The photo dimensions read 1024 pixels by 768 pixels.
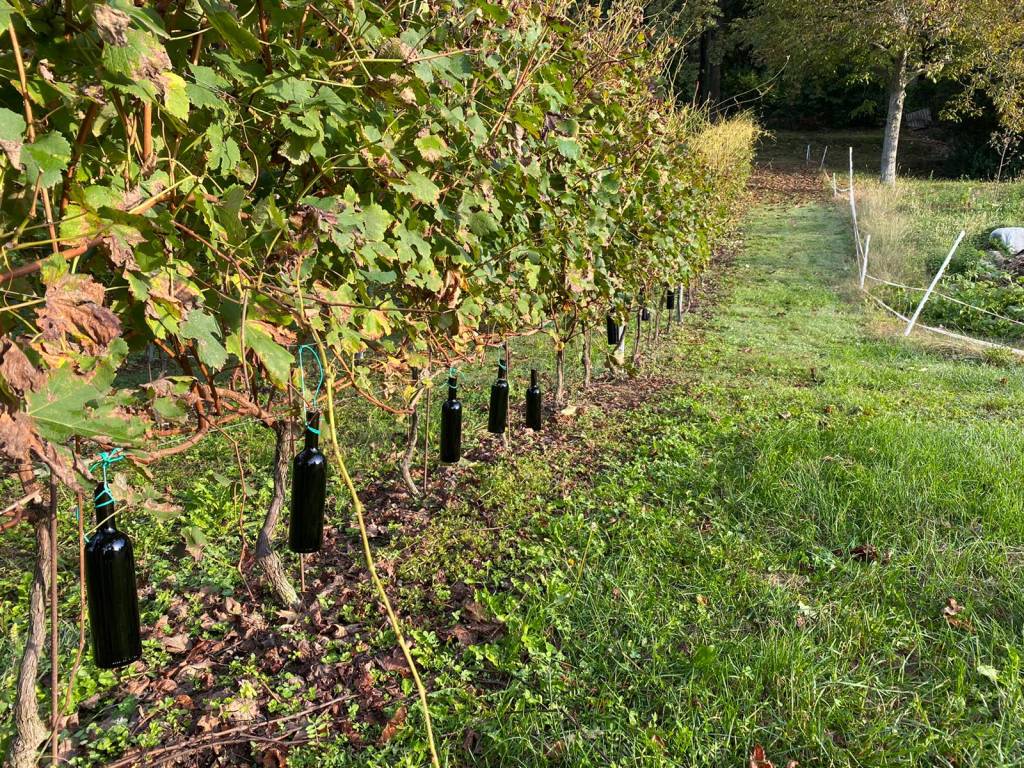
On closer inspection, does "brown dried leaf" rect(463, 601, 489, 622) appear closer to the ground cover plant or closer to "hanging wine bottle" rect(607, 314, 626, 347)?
the ground cover plant

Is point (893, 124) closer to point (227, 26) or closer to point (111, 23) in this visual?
point (227, 26)

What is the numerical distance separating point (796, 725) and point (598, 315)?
10.1 feet

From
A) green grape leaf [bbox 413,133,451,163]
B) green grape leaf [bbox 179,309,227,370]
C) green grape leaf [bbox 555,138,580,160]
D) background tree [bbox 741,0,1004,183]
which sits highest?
background tree [bbox 741,0,1004,183]

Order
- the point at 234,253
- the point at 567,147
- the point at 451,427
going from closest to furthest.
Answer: the point at 234,253 < the point at 567,147 < the point at 451,427

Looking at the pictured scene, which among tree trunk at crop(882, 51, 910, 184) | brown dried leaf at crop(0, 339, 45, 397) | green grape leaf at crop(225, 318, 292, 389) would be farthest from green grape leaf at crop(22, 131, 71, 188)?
tree trunk at crop(882, 51, 910, 184)

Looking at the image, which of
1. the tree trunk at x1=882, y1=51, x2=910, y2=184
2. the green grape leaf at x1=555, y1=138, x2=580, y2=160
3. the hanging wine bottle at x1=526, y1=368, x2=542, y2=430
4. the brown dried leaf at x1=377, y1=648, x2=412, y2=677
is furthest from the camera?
the tree trunk at x1=882, y1=51, x2=910, y2=184

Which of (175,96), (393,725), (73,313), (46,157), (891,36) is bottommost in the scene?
(393,725)

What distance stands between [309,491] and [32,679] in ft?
2.93

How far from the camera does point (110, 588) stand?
1477 millimetres

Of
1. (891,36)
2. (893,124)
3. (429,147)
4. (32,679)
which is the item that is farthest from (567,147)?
(893,124)

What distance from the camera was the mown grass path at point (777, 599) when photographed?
2162 millimetres

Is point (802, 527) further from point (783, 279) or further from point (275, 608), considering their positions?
point (783, 279)

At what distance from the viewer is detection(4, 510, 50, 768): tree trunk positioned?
1731 millimetres

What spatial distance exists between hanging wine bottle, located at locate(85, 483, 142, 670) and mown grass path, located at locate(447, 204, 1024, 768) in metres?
1.14
